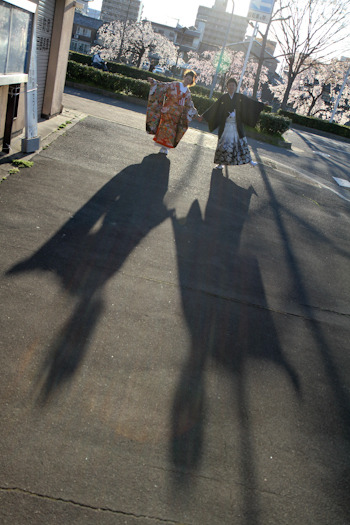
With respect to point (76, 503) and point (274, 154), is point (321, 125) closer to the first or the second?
point (274, 154)

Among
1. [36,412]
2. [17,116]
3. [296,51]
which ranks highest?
[296,51]

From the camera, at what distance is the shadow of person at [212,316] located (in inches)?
122

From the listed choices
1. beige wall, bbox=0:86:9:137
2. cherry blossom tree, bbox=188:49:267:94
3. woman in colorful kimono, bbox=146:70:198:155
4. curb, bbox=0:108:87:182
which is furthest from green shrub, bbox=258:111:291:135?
cherry blossom tree, bbox=188:49:267:94

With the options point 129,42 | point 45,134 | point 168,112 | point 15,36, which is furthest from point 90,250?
point 129,42

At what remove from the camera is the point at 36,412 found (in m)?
2.82

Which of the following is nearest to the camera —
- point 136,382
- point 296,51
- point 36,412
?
point 36,412

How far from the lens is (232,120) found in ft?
31.6

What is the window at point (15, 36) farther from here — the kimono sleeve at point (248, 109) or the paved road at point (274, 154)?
the paved road at point (274, 154)

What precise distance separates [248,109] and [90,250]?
6123 mm

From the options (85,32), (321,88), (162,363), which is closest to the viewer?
(162,363)

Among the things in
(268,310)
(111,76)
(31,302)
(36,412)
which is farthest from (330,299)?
(111,76)

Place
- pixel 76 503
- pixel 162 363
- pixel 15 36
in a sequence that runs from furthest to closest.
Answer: pixel 15 36
pixel 162 363
pixel 76 503

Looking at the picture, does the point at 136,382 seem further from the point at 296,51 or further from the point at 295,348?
the point at 296,51

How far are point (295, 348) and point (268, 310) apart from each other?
2.11ft
